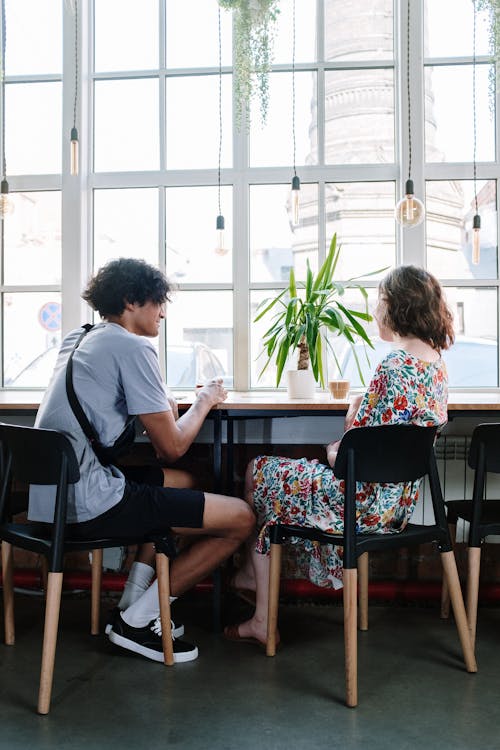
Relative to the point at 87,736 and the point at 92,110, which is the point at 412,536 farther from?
the point at 92,110

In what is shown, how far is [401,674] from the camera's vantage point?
7.30 feet

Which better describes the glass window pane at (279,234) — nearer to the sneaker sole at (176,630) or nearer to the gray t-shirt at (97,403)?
the gray t-shirt at (97,403)

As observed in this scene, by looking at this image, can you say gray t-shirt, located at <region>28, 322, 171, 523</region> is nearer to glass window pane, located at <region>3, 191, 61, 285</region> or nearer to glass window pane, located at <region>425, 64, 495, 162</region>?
glass window pane, located at <region>3, 191, 61, 285</region>

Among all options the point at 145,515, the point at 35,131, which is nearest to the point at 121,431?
the point at 145,515

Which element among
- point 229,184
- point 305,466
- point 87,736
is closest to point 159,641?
point 87,736

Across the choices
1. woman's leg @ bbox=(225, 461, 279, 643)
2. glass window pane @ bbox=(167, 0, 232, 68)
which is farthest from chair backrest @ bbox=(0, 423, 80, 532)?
glass window pane @ bbox=(167, 0, 232, 68)

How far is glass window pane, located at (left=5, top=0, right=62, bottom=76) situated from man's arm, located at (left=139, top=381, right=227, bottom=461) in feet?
7.62

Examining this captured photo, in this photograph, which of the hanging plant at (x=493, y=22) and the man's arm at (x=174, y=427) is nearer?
the man's arm at (x=174, y=427)

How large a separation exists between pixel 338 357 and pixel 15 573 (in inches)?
70.9

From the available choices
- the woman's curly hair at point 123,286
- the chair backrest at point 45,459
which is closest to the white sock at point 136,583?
the chair backrest at point 45,459

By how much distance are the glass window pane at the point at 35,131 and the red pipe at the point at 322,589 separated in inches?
81.2

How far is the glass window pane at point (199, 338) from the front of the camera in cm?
364

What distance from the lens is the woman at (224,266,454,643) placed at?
83.7 inches

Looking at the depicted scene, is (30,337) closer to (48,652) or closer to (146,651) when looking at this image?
(146,651)
